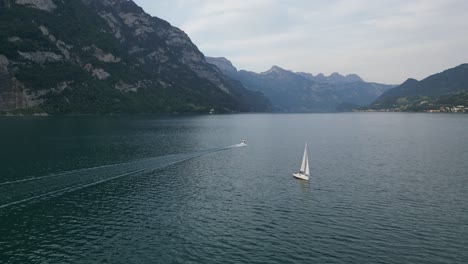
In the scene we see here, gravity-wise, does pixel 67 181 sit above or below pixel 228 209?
above

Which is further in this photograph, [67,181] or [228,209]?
[67,181]

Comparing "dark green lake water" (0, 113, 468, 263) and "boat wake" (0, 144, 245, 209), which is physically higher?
"boat wake" (0, 144, 245, 209)

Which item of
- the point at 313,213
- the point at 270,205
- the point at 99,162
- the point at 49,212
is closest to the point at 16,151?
the point at 99,162

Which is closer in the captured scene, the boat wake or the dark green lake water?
the dark green lake water

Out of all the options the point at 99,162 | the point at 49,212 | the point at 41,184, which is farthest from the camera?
the point at 99,162

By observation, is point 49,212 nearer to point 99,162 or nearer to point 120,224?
point 120,224
